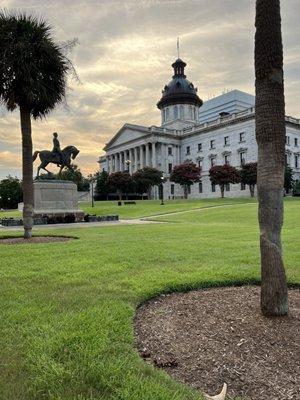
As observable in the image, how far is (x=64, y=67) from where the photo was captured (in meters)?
17.6

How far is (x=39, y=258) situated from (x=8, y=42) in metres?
10.1

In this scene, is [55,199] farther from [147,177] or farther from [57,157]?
[147,177]

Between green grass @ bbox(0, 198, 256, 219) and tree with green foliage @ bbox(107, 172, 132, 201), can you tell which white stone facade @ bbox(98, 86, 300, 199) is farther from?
green grass @ bbox(0, 198, 256, 219)

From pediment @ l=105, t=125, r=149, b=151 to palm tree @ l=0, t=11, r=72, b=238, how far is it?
91.0 m

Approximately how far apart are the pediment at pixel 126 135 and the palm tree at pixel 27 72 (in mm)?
90997

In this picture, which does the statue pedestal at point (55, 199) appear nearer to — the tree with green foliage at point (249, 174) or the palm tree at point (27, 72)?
the palm tree at point (27, 72)

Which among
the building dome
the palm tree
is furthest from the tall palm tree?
the building dome

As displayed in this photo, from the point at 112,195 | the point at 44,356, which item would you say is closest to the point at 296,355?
the point at 44,356

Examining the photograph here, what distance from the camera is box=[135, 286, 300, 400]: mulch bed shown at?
152 inches

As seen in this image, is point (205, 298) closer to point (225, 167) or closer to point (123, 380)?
point (123, 380)

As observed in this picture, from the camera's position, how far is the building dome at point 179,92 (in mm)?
116125

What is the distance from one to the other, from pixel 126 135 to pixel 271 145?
114m

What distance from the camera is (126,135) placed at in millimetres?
117812

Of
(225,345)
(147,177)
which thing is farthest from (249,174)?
(225,345)
